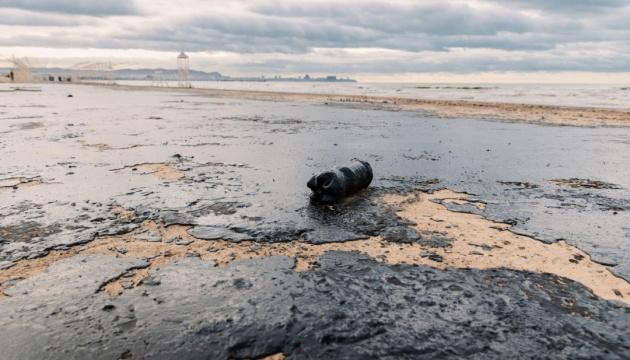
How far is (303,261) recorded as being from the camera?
193 inches

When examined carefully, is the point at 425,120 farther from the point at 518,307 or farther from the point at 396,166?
the point at 518,307

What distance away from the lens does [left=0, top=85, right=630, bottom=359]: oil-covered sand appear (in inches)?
136

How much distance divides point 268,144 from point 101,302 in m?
9.69

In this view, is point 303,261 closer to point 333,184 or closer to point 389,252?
point 389,252

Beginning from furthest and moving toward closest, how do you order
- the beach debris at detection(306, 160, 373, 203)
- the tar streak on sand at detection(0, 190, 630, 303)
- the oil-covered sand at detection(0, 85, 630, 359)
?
the beach debris at detection(306, 160, 373, 203) → the tar streak on sand at detection(0, 190, 630, 303) → the oil-covered sand at detection(0, 85, 630, 359)

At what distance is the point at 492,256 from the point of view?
509 centimetres

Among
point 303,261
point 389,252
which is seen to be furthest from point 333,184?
point 303,261

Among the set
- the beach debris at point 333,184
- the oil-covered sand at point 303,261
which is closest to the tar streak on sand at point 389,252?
the oil-covered sand at point 303,261

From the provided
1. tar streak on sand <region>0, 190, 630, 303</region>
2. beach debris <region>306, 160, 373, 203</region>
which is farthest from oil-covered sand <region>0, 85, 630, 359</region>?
beach debris <region>306, 160, 373, 203</region>

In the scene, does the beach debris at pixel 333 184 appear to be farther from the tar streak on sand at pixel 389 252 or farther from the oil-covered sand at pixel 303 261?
the tar streak on sand at pixel 389 252

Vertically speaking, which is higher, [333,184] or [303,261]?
[333,184]

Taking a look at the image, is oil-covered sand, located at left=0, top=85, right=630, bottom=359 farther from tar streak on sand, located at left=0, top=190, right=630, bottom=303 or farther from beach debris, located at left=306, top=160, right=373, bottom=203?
beach debris, located at left=306, top=160, right=373, bottom=203

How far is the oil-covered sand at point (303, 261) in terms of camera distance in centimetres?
346

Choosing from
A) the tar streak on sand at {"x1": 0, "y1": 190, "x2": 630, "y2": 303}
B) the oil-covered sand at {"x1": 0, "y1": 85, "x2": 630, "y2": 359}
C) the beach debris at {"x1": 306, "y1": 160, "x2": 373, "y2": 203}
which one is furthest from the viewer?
the beach debris at {"x1": 306, "y1": 160, "x2": 373, "y2": 203}
